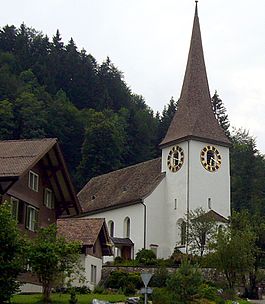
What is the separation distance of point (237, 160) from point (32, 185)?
239 ft

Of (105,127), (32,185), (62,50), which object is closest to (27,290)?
(32,185)

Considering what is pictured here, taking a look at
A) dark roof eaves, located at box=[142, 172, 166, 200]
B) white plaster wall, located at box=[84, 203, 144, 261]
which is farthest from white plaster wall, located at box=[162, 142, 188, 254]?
white plaster wall, located at box=[84, 203, 144, 261]

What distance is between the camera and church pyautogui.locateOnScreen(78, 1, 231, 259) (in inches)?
3036

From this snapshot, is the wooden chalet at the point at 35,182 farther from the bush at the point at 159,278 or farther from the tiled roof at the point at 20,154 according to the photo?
the bush at the point at 159,278

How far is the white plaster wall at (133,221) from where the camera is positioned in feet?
256

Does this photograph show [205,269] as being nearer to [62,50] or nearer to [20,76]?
[20,76]

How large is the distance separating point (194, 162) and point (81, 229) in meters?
26.5

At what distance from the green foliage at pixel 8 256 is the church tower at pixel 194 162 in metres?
39.1

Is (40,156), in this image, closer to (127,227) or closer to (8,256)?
(8,256)

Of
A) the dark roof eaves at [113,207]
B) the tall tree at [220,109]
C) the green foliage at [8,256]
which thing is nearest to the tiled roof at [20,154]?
the green foliage at [8,256]

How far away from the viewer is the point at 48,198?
51.3 meters

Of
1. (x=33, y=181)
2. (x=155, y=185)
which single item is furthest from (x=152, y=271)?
(x=155, y=185)

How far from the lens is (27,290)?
4619 cm

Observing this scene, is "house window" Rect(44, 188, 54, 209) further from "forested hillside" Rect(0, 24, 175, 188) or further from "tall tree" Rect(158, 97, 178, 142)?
"tall tree" Rect(158, 97, 178, 142)
